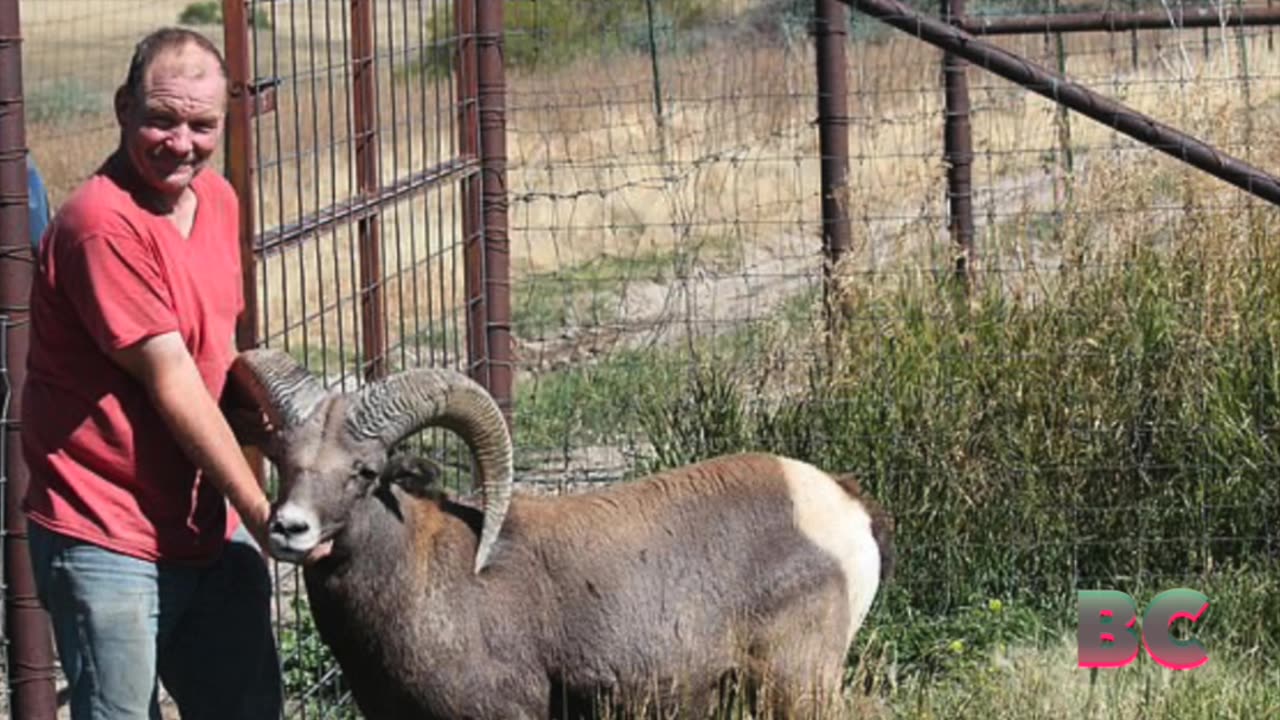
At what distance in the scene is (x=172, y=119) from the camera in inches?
199

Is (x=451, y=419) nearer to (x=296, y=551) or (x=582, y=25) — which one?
(x=296, y=551)

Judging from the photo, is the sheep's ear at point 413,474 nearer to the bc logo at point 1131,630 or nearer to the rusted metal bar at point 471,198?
the bc logo at point 1131,630

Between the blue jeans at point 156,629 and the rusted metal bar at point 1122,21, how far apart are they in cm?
492

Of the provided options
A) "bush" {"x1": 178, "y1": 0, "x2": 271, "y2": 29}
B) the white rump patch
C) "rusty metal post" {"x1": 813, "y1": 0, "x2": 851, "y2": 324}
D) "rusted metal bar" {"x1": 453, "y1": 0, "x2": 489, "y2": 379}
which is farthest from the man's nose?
"bush" {"x1": 178, "y1": 0, "x2": 271, "y2": 29}

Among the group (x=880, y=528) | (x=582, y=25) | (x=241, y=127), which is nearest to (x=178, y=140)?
(x=241, y=127)

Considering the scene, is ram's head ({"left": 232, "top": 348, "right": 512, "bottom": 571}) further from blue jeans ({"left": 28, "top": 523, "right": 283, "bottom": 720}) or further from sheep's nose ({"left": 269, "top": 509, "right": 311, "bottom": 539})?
blue jeans ({"left": 28, "top": 523, "right": 283, "bottom": 720})

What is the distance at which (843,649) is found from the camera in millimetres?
7113

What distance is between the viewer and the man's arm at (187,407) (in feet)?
16.5

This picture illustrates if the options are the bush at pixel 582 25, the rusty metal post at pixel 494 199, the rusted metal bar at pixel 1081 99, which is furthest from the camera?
the bush at pixel 582 25

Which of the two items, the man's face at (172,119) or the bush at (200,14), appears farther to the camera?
the bush at (200,14)

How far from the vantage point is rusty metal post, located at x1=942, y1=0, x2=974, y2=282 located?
9.98m

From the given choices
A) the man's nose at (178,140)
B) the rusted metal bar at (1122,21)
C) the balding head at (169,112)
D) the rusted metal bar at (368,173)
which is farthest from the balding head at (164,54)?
the rusted metal bar at (1122,21)

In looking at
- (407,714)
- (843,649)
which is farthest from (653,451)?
(407,714)

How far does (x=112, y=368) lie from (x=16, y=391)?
970mm
